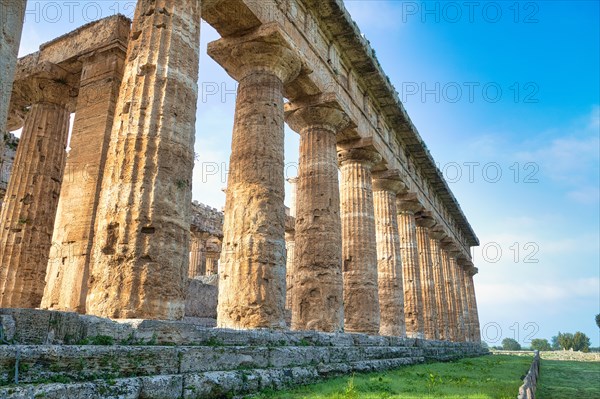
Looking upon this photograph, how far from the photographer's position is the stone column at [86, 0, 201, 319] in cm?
644

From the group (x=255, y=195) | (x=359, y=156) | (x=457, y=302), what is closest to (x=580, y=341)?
(x=457, y=302)

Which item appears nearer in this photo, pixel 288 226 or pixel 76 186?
pixel 76 186

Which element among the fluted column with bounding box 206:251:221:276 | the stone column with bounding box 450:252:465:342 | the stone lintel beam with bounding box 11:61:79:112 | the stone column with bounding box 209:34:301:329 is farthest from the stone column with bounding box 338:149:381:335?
the stone column with bounding box 450:252:465:342

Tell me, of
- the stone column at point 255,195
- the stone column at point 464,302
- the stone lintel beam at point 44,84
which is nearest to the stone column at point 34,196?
the stone lintel beam at point 44,84

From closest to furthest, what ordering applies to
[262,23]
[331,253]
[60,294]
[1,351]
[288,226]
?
[1,351]
[60,294]
[262,23]
[331,253]
[288,226]

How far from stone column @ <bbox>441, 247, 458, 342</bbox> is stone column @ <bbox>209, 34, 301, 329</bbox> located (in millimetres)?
22506

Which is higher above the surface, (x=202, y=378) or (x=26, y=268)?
(x=26, y=268)

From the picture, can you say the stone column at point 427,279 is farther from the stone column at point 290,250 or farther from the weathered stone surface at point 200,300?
the weathered stone surface at point 200,300

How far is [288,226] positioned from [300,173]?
1205cm

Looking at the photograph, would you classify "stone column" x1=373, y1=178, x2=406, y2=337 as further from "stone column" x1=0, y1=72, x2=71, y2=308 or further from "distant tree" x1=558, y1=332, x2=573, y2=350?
"distant tree" x1=558, y1=332, x2=573, y2=350

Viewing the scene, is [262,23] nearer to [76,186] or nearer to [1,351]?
[76,186]

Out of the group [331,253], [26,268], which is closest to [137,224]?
[26,268]

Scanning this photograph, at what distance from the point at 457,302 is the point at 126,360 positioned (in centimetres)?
3019

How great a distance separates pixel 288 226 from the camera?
1017 inches
